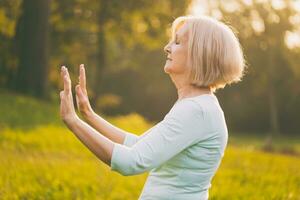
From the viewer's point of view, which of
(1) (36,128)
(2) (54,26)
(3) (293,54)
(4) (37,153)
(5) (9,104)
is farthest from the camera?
(3) (293,54)

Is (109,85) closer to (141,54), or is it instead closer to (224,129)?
(141,54)

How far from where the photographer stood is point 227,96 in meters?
47.5

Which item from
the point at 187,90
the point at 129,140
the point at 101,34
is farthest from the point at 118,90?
the point at 187,90

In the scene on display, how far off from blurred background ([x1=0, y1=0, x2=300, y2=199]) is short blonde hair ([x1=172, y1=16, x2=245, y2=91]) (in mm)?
507

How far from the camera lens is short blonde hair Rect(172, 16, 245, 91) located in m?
3.02

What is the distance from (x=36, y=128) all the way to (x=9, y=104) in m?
2.71

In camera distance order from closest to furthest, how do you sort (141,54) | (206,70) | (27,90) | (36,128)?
(206,70), (36,128), (27,90), (141,54)

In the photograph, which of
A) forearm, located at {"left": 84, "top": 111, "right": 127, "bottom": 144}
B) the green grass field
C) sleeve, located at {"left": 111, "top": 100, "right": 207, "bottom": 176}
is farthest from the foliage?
sleeve, located at {"left": 111, "top": 100, "right": 207, "bottom": 176}

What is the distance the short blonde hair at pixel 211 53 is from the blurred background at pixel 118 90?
507 mm

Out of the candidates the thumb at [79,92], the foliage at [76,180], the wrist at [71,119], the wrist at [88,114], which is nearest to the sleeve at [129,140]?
the wrist at [88,114]

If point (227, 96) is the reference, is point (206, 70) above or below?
above

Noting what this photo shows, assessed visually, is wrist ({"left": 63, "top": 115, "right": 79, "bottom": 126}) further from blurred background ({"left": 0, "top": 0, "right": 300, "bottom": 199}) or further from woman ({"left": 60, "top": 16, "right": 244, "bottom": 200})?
blurred background ({"left": 0, "top": 0, "right": 300, "bottom": 199})

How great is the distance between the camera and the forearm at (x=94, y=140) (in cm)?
281

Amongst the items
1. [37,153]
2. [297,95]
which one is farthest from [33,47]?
[297,95]
